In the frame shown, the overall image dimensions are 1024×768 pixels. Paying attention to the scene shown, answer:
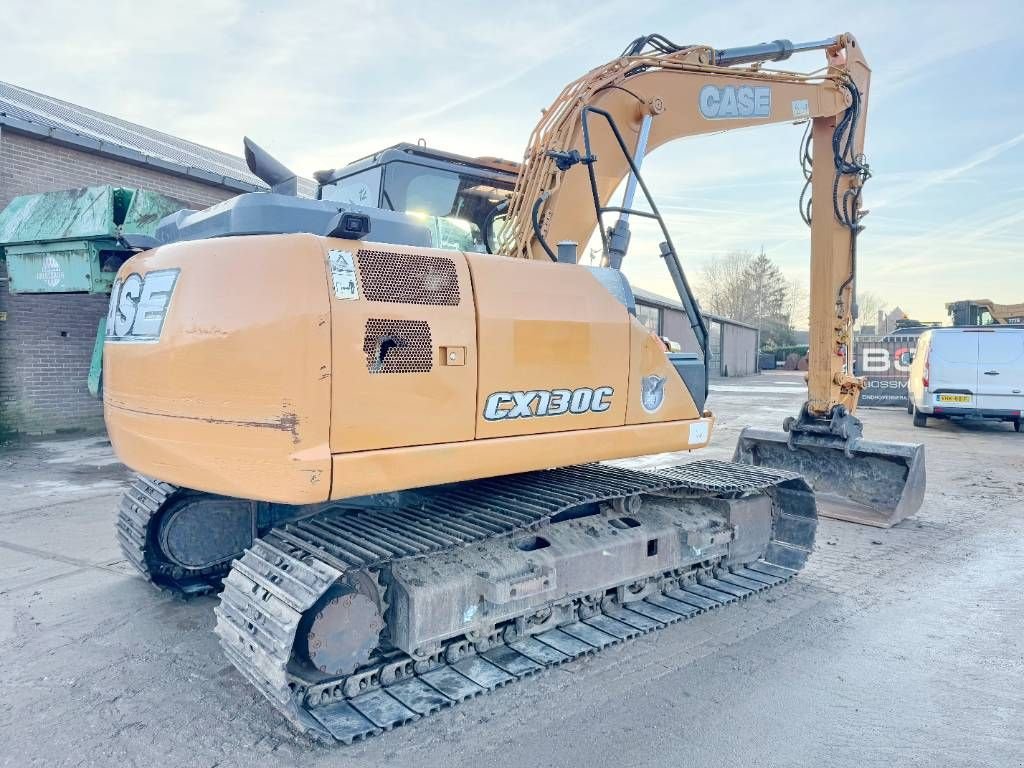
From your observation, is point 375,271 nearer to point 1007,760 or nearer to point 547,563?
point 547,563

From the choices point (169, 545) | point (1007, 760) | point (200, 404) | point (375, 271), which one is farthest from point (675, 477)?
point (169, 545)

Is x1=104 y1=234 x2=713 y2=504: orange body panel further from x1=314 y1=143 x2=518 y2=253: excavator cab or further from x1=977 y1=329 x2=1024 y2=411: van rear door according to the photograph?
x1=977 y1=329 x2=1024 y2=411: van rear door

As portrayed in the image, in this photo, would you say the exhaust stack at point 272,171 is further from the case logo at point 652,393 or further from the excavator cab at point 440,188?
the case logo at point 652,393

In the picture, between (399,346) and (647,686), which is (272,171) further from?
(647,686)

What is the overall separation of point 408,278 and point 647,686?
2.06m

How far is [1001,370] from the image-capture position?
11.4 meters

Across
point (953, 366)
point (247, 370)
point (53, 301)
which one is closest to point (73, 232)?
point (53, 301)

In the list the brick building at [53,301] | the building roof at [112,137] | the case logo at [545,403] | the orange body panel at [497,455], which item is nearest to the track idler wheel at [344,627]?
the orange body panel at [497,455]

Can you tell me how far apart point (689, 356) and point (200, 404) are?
2587mm

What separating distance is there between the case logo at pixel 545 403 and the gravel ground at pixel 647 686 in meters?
1.20

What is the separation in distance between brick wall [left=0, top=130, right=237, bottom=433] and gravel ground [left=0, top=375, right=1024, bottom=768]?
6.27m

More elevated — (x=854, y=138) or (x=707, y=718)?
(x=854, y=138)

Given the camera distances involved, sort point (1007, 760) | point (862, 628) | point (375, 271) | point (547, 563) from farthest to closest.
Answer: point (862, 628), point (547, 563), point (375, 271), point (1007, 760)

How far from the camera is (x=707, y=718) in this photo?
292 centimetres
